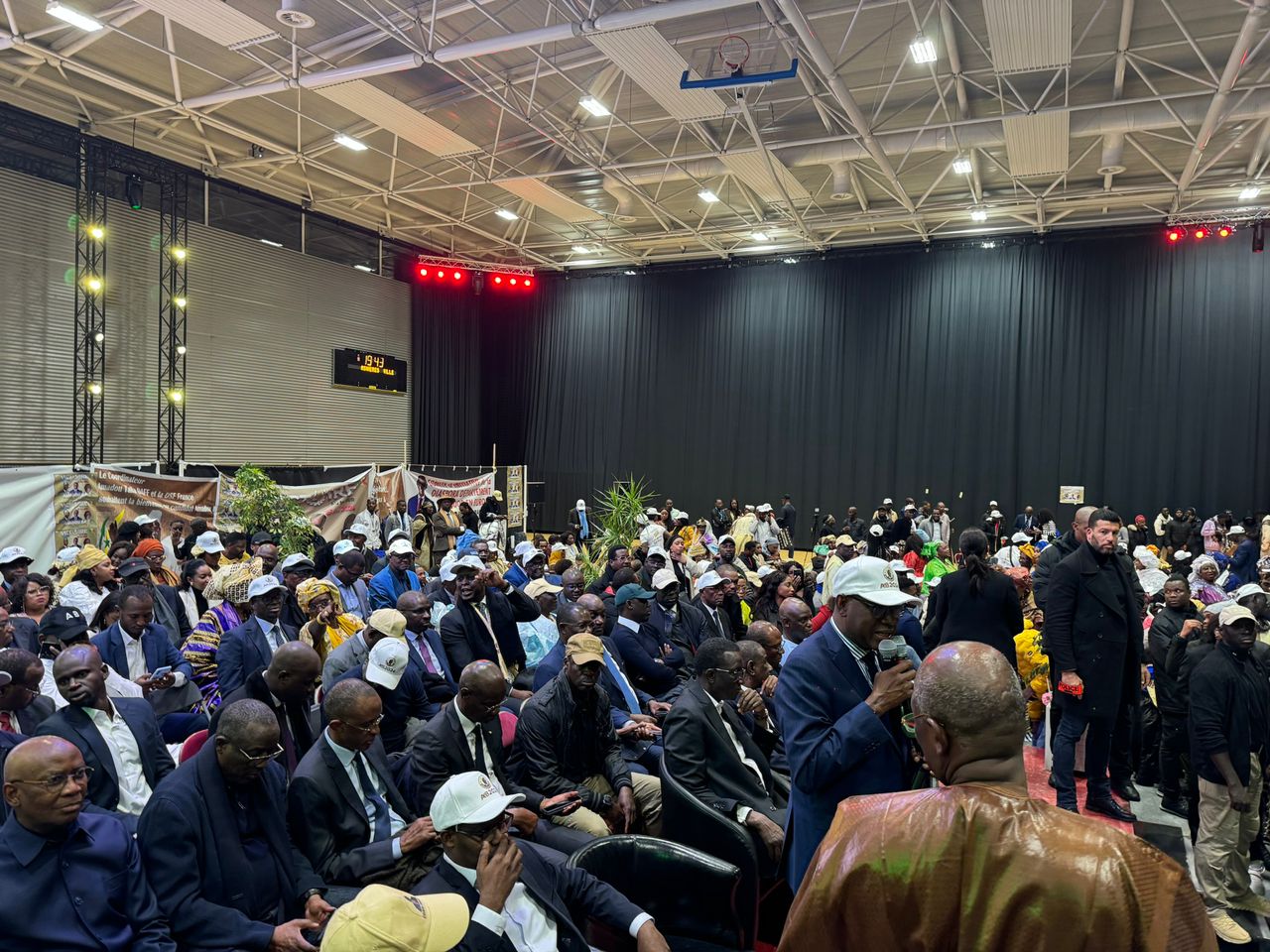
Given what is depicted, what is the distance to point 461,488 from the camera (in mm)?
16594

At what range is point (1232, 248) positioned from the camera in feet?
56.1

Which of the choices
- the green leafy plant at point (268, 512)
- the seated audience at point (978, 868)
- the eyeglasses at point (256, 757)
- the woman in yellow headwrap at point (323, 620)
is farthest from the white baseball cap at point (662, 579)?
the green leafy plant at point (268, 512)

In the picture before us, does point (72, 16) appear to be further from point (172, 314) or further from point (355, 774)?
point (355, 774)

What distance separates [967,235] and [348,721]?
19.0 metres

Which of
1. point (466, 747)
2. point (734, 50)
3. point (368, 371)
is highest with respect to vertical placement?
point (734, 50)

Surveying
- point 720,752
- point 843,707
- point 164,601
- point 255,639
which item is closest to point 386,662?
point 255,639

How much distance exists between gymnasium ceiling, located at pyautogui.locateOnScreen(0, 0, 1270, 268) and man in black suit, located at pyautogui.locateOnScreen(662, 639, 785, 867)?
7.54m

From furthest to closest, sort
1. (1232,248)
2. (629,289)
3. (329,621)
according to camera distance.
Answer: (629,289) < (1232,248) < (329,621)

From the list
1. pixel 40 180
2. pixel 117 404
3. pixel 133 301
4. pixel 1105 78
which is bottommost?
pixel 117 404

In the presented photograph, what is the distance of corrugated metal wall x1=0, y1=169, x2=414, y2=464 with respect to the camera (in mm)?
13086

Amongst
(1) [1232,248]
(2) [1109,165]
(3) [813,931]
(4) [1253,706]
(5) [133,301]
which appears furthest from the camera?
(1) [1232,248]

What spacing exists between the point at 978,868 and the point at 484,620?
4965 millimetres

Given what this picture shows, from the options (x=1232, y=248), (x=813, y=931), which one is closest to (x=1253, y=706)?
(x=813, y=931)

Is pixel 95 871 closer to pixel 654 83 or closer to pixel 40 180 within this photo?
pixel 654 83
